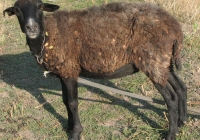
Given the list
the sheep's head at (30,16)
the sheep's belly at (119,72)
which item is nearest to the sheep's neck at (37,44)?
the sheep's head at (30,16)

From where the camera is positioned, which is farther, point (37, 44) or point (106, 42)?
point (37, 44)

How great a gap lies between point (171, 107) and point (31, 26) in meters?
2.39

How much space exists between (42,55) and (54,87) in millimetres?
2019

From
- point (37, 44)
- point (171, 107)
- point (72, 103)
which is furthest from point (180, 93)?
point (37, 44)

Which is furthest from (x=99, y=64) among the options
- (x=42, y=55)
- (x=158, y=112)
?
(x=158, y=112)

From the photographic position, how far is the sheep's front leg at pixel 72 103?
4649mm

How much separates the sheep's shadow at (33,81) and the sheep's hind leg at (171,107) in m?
0.40

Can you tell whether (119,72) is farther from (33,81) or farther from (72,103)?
(33,81)

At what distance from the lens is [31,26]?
4.10m

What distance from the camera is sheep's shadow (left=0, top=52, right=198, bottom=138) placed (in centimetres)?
553

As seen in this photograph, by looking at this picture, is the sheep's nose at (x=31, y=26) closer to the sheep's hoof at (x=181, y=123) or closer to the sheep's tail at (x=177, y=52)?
the sheep's tail at (x=177, y=52)

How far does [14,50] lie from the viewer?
7898 mm

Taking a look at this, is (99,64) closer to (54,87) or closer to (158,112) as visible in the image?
(158,112)

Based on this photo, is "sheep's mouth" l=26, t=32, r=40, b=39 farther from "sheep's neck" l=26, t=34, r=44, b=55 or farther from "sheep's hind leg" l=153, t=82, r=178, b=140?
"sheep's hind leg" l=153, t=82, r=178, b=140
